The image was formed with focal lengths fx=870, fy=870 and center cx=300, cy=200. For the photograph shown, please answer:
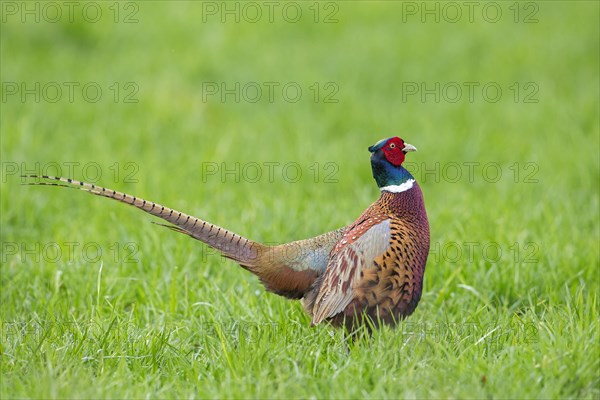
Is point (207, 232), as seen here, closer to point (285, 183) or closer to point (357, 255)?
point (357, 255)

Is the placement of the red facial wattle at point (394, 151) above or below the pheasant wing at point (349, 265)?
above

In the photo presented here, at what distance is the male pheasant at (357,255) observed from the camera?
144 inches

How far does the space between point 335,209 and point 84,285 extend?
1.88 meters

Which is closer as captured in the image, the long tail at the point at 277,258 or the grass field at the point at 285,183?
the grass field at the point at 285,183

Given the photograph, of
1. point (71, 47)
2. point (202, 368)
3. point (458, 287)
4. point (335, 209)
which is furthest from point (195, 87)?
point (202, 368)

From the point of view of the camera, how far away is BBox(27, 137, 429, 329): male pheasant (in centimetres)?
365

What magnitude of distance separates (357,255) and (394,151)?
50 cm

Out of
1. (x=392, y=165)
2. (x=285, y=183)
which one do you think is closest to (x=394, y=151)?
(x=392, y=165)

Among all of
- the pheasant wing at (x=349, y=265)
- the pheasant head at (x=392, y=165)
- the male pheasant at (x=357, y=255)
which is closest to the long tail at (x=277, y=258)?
the male pheasant at (x=357, y=255)

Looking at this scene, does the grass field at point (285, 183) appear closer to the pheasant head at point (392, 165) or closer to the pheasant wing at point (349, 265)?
the pheasant wing at point (349, 265)

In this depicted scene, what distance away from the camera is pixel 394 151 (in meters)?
3.83

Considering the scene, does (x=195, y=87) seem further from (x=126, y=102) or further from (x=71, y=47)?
(x=71, y=47)

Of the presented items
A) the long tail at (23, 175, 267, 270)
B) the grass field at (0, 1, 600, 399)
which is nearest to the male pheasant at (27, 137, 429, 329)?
the long tail at (23, 175, 267, 270)

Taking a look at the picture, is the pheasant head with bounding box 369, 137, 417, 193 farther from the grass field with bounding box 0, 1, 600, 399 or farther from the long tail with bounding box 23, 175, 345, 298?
the grass field with bounding box 0, 1, 600, 399
